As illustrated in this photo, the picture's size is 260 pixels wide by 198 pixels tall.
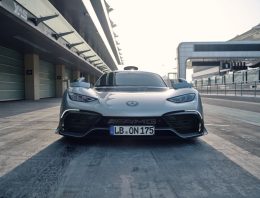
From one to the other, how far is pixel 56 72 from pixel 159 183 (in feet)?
88.0

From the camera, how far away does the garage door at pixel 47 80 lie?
2373 cm

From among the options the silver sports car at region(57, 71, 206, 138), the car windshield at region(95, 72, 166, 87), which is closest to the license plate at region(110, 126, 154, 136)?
the silver sports car at region(57, 71, 206, 138)

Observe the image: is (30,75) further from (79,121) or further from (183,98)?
(183,98)

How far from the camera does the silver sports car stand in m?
3.62

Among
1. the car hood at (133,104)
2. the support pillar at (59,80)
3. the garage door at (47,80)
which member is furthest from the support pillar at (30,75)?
the car hood at (133,104)

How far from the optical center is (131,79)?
Result: 524cm

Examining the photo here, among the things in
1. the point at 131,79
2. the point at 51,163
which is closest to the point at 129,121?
the point at 51,163

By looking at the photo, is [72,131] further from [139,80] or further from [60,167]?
[139,80]

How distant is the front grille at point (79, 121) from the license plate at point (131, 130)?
0.28 meters

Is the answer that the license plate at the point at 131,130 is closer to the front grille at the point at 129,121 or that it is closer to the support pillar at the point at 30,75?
the front grille at the point at 129,121

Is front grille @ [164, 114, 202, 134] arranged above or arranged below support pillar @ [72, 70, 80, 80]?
below

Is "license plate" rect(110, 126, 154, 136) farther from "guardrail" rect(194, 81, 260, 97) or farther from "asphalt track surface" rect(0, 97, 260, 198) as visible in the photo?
"guardrail" rect(194, 81, 260, 97)

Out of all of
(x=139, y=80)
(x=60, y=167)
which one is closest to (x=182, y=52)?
(x=139, y=80)

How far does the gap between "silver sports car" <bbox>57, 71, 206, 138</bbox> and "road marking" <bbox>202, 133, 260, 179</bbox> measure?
0.38m
